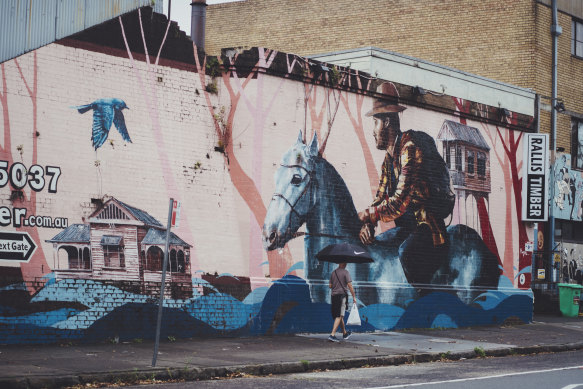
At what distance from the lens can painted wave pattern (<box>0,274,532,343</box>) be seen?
14.4 meters

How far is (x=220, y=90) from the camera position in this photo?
17359mm

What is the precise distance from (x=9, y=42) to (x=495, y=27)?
1872cm

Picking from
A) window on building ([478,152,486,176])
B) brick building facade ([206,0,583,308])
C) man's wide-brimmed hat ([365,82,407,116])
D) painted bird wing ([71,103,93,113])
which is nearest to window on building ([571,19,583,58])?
brick building facade ([206,0,583,308])

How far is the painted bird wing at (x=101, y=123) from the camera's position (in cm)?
1538

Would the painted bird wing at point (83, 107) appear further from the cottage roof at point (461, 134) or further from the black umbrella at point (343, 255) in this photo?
the cottage roof at point (461, 134)

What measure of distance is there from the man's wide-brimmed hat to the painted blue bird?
647 cm

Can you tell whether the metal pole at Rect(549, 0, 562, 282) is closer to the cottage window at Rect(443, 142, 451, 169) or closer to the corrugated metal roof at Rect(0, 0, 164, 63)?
the cottage window at Rect(443, 142, 451, 169)

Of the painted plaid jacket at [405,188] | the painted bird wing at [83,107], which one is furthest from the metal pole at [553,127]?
the painted bird wing at [83,107]

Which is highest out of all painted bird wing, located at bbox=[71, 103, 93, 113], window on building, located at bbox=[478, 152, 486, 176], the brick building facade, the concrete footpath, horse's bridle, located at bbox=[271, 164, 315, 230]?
the brick building facade

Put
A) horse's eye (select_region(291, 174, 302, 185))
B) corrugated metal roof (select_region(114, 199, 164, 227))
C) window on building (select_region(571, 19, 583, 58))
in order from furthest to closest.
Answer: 1. window on building (select_region(571, 19, 583, 58))
2. horse's eye (select_region(291, 174, 302, 185))
3. corrugated metal roof (select_region(114, 199, 164, 227))

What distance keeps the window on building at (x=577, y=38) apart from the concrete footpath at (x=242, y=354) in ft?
42.7

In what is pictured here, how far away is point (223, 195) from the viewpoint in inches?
675

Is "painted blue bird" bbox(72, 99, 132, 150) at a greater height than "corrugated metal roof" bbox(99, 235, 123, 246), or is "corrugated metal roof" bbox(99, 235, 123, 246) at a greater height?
"painted blue bird" bbox(72, 99, 132, 150)

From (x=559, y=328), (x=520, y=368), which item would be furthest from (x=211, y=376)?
(x=559, y=328)
